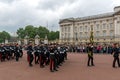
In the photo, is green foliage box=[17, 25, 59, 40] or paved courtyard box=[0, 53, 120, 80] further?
green foliage box=[17, 25, 59, 40]

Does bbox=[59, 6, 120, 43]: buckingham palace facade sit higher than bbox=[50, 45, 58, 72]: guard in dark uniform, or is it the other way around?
bbox=[59, 6, 120, 43]: buckingham palace facade

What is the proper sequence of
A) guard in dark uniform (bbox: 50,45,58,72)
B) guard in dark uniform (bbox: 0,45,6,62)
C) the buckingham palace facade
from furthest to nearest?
the buckingham palace facade
guard in dark uniform (bbox: 0,45,6,62)
guard in dark uniform (bbox: 50,45,58,72)

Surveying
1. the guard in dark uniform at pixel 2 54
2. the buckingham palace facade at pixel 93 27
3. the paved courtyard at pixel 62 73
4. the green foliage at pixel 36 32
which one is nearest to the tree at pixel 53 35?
the green foliage at pixel 36 32

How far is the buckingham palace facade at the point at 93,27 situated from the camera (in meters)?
91.7

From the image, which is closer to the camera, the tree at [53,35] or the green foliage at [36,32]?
the green foliage at [36,32]

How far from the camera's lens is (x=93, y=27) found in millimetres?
103250

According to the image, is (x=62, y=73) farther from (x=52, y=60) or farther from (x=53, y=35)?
(x=53, y=35)

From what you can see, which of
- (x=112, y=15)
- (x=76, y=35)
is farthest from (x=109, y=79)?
(x=76, y=35)

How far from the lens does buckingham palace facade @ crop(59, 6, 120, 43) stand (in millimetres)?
91688

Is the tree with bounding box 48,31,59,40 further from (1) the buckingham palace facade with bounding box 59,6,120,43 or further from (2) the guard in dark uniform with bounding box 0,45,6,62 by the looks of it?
(2) the guard in dark uniform with bounding box 0,45,6,62

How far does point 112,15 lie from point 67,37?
94.2 ft

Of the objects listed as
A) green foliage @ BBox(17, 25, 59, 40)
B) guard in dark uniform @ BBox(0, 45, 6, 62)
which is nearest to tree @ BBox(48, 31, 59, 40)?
green foliage @ BBox(17, 25, 59, 40)

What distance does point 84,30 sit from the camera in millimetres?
108438

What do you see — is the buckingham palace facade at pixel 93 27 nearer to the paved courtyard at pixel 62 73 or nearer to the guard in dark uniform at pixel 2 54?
the guard in dark uniform at pixel 2 54
